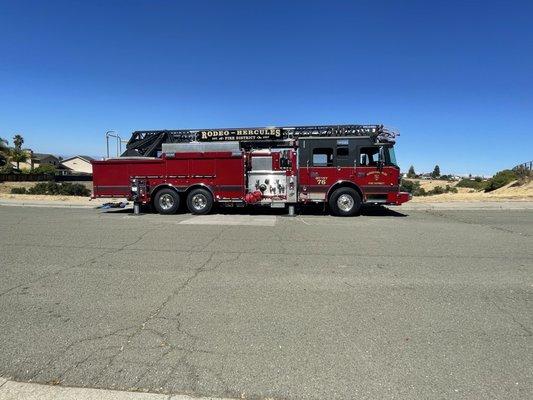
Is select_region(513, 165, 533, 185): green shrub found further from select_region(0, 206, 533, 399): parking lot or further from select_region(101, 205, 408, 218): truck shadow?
select_region(0, 206, 533, 399): parking lot

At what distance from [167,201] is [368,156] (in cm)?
752

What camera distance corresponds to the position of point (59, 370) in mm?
3334

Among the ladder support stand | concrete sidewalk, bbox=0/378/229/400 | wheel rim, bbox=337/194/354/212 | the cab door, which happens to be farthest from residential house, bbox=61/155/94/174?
concrete sidewalk, bbox=0/378/229/400

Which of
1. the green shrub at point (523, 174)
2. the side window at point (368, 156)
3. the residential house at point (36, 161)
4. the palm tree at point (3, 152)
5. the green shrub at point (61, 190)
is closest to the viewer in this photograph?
the side window at point (368, 156)

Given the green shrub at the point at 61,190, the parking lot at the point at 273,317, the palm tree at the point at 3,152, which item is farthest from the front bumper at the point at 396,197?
the palm tree at the point at 3,152

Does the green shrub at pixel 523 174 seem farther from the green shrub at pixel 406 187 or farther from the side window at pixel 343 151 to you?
the side window at pixel 343 151

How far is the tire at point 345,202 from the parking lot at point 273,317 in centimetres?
576

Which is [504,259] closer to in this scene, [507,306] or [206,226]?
[507,306]

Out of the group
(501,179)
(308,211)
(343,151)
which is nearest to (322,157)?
(343,151)

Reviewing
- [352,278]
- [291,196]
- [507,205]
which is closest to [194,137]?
[291,196]

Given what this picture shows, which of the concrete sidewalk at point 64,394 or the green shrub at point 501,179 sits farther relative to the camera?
the green shrub at point 501,179

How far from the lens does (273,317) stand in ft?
14.8

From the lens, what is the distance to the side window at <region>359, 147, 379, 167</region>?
14.7 metres

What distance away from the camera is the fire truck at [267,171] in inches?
582
